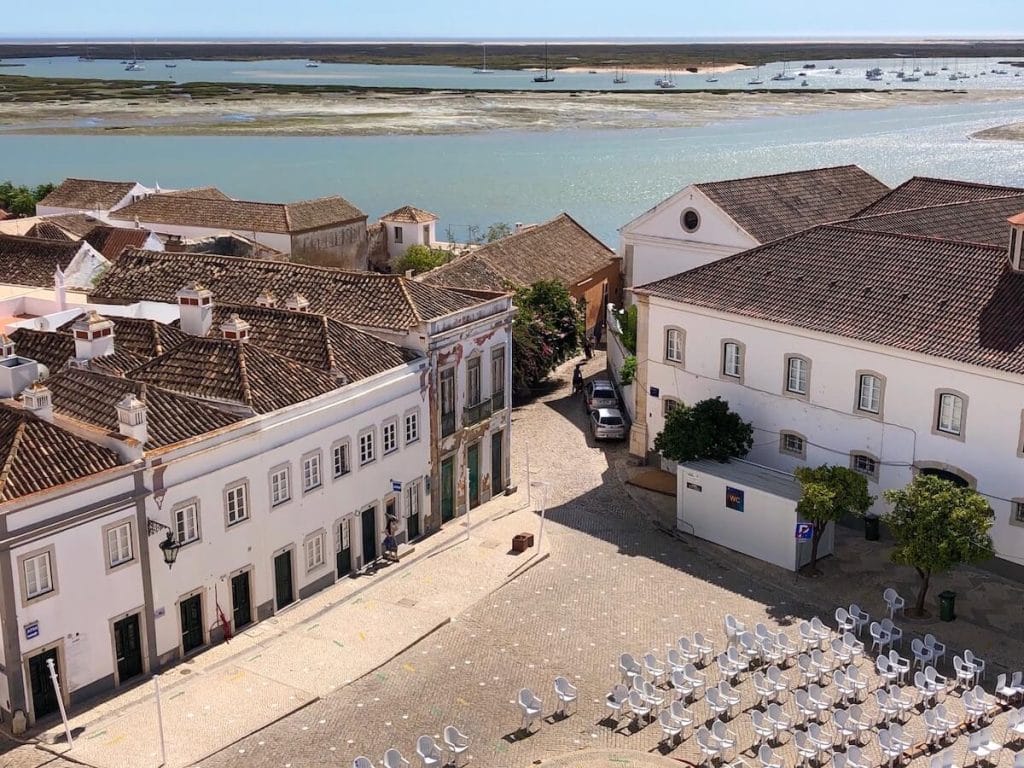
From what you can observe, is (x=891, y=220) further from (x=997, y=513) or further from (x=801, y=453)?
(x=997, y=513)

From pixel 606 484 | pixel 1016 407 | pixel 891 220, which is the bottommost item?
pixel 606 484

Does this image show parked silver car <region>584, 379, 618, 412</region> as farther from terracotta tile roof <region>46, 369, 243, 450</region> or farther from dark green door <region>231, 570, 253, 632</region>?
terracotta tile roof <region>46, 369, 243, 450</region>

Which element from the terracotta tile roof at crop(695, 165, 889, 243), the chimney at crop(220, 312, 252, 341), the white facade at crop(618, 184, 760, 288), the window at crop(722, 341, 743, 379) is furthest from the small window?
the white facade at crop(618, 184, 760, 288)

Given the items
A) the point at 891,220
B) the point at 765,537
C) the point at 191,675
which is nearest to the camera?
the point at 191,675

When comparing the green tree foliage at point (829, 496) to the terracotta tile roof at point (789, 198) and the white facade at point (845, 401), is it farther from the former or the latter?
the terracotta tile roof at point (789, 198)

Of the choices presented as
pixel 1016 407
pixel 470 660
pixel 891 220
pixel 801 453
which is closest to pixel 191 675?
pixel 470 660

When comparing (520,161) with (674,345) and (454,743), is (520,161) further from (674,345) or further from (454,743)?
(454,743)

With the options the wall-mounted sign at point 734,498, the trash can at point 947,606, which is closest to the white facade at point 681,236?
the wall-mounted sign at point 734,498
